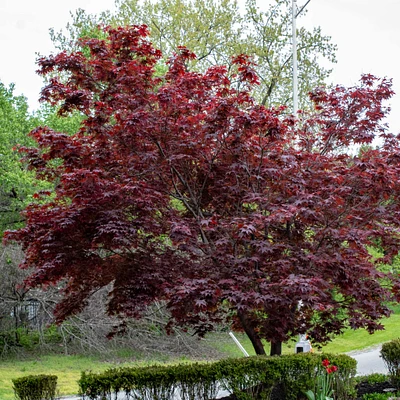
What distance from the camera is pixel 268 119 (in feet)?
21.2

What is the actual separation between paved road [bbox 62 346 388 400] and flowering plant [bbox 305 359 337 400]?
16.3 feet

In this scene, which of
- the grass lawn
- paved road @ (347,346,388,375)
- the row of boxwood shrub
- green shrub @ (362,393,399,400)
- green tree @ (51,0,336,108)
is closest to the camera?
the row of boxwood shrub

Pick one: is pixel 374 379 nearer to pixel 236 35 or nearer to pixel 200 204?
pixel 200 204

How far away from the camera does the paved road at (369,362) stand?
1262cm

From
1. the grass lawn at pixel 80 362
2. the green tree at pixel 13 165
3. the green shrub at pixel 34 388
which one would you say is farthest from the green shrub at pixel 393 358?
the green tree at pixel 13 165

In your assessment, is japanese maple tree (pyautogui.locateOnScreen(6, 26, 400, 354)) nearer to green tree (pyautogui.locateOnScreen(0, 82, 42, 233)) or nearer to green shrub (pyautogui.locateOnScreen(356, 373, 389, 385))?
green shrub (pyautogui.locateOnScreen(356, 373, 389, 385))

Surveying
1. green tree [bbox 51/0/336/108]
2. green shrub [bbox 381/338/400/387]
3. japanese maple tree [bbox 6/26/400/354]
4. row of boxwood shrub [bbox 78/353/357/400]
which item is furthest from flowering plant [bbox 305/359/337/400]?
green tree [bbox 51/0/336/108]

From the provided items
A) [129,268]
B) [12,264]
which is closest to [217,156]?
[129,268]

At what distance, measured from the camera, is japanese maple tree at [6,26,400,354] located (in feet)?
21.0

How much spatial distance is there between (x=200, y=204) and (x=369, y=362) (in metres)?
8.96

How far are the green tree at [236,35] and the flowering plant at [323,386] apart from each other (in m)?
17.2

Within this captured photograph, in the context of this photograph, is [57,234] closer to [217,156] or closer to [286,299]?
[217,156]

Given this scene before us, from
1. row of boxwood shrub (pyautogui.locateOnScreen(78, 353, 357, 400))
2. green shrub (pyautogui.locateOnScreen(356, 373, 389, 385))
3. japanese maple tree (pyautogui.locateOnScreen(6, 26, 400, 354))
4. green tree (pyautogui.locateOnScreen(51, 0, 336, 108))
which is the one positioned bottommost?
green shrub (pyautogui.locateOnScreen(356, 373, 389, 385))

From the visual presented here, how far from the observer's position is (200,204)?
7.65m
